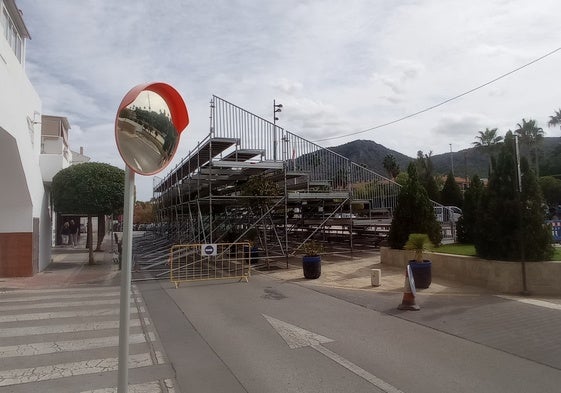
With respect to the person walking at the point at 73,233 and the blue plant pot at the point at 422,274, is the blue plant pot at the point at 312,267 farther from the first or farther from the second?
the person walking at the point at 73,233

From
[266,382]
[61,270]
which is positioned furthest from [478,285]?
[61,270]

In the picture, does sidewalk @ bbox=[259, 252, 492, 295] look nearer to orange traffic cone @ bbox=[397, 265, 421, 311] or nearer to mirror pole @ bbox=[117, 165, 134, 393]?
orange traffic cone @ bbox=[397, 265, 421, 311]

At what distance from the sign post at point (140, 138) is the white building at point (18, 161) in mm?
10557

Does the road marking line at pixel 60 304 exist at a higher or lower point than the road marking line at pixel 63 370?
higher

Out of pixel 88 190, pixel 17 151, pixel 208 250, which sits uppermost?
pixel 17 151

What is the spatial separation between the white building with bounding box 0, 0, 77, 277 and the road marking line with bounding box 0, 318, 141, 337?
19.6 ft

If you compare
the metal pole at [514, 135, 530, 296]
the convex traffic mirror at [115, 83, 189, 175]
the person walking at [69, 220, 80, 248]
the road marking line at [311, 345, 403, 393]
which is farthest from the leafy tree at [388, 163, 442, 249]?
the person walking at [69, 220, 80, 248]

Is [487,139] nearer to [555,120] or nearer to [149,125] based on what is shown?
[555,120]

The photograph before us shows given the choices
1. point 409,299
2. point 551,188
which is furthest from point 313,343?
point 551,188

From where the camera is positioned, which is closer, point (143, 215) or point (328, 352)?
point (328, 352)

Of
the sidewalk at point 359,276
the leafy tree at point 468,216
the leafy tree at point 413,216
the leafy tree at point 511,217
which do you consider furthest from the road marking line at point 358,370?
the leafy tree at point 468,216

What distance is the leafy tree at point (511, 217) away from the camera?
10.6 m

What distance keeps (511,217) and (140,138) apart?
1034 cm

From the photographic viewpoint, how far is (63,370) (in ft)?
19.3
